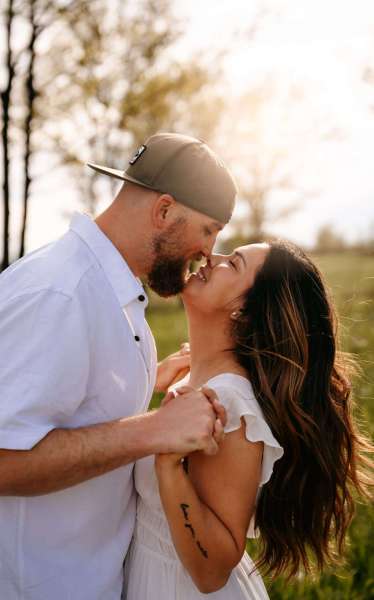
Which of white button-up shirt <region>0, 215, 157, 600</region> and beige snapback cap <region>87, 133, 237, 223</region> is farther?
beige snapback cap <region>87, 133, 237, 223</region>

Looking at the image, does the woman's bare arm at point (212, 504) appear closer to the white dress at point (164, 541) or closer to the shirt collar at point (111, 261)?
the white dress at point (164, 541)

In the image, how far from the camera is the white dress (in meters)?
2.61

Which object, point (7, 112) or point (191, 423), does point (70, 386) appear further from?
point (7, 112)

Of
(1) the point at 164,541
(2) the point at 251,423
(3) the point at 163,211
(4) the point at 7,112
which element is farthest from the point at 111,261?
(4) the point at 7,112

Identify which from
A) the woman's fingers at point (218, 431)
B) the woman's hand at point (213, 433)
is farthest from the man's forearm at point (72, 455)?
the woman's fingers at point (218, 431)

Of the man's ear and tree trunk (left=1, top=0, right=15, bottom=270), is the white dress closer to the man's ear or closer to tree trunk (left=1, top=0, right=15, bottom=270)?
the man's ear

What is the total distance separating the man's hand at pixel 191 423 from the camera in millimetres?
2262

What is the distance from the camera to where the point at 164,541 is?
8.93 ft

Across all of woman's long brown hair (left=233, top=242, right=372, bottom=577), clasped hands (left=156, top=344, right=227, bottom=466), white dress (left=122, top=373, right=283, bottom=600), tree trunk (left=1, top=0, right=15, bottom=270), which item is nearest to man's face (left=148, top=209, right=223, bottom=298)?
woman's long brown hair (left=233, top=242, right=372, bottom=577)

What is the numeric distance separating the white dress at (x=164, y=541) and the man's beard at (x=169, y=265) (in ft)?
1.96

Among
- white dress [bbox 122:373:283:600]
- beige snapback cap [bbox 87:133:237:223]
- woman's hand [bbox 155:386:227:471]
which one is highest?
beige snapback cap [bbox 87:133:237:223]

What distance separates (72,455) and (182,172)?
1.49 metres

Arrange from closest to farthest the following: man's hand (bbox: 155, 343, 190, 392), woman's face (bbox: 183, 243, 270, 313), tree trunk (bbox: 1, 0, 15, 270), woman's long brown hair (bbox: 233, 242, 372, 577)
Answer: woman's long brown hair (bbox: 233, 242, 372, 577) < woman's face (bbox: 183, 243, 270, 313) < man's hand (bbox: 155, 343, 190, 392) < tree trunk (bbox: 1, 0, 15, 270)

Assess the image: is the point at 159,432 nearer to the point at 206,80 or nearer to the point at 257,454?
the point at 257,454
